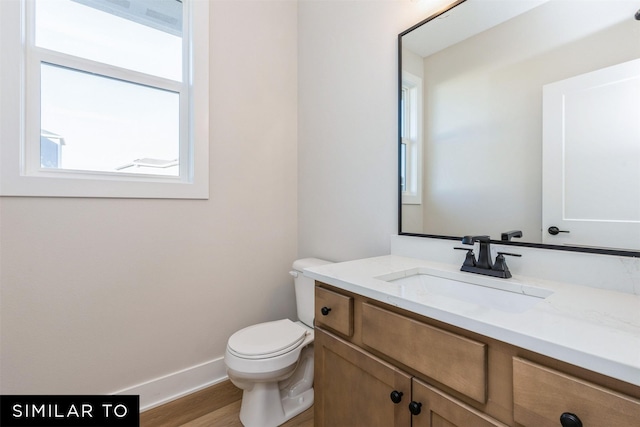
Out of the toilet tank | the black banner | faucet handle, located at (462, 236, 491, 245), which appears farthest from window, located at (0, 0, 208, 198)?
faucet handle, located at (462, 236, 491, 245)

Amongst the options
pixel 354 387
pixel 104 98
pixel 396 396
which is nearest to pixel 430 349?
pixel 396 396

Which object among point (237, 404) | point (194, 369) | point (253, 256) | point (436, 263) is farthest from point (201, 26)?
point (237, 404)

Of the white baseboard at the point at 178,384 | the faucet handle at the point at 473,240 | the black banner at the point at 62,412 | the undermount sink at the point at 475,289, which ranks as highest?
the faucet handle at the point at 473,240

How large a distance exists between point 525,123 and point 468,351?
85cm

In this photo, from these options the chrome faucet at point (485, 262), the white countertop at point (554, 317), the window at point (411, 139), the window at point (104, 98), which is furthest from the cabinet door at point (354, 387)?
the window at point (104, 98)

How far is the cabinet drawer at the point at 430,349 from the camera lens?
0.64 m

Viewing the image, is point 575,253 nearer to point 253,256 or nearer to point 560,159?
point 560,159

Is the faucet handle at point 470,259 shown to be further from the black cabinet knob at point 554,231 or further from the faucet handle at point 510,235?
the black cabinet knob at point 554,231

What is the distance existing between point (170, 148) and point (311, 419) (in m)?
1.69

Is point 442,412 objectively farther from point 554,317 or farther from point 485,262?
point 485,262

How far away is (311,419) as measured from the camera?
148 centimetres

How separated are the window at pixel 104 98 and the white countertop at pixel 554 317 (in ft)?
4.07

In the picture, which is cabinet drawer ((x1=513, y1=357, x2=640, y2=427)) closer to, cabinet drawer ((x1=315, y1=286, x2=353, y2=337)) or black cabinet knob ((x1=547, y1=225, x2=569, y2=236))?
cabinet drawer ((x1=315, y1=286, x2=353, y2=337))

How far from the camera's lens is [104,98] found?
60.6 inches
